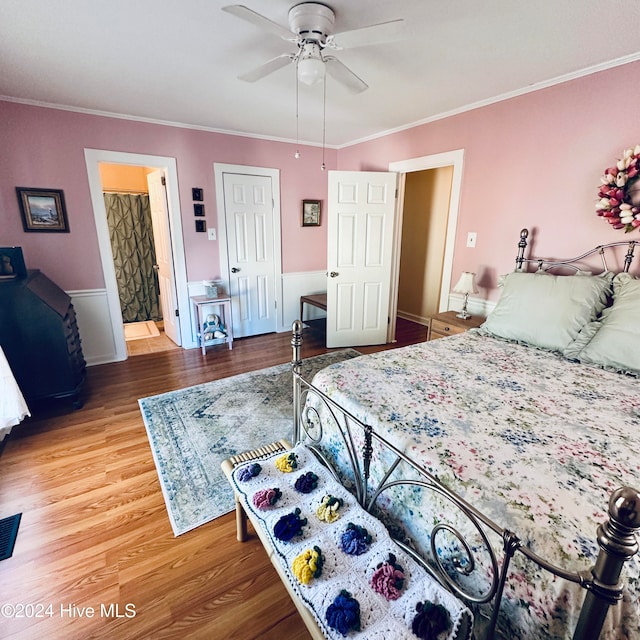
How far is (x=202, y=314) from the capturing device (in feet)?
13.7

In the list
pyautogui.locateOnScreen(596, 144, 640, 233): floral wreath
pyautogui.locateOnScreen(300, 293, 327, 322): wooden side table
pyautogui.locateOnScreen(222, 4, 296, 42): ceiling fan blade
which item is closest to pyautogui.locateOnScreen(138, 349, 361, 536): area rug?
pyautogui.locateOnScreen(300, 293, 327, 322): wooden side table

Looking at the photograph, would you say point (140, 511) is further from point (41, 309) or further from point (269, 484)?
point (41, 309)

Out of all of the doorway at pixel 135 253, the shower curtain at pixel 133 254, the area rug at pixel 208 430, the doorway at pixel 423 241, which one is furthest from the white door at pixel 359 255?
the shower curtain at pixel 133 254

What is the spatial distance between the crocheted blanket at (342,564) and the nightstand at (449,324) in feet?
6.34

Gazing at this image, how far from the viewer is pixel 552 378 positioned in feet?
5.82

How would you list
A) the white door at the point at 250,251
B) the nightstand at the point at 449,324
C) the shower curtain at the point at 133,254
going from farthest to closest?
the shower curtain at the point at 133,254, the white door at the point at 250,251, the nightstand at the point at 449,324

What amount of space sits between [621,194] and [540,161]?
67cm

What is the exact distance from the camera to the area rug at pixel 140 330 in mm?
4664

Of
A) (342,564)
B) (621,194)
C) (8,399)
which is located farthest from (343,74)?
(8,399)

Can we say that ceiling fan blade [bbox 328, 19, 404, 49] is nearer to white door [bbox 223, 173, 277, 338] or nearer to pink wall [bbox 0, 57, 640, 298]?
pink wall [bbox 0, 57, 640, 298]

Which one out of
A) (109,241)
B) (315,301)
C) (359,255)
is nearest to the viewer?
(109,241)

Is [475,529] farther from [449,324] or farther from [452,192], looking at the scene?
[452,192]

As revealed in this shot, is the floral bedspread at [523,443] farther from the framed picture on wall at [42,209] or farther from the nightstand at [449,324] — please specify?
the framed picture on wall at [42,209]

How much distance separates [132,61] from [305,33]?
49.1 inches
